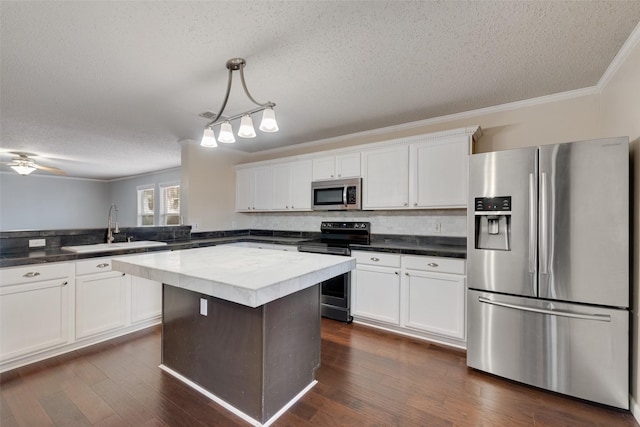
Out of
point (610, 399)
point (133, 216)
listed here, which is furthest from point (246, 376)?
point (133, 216)

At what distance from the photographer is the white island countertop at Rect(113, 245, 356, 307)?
1270mm

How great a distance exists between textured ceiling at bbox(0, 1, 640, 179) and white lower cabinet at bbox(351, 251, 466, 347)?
1.62 m

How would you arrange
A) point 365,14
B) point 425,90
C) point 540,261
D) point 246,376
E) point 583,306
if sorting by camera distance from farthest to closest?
point 425,90 < point 540,261 < point 583,306 < point 246,376 < point 365,14

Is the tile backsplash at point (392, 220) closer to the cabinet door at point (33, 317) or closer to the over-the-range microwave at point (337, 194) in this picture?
the over-the-range microwave at point (337, 194)

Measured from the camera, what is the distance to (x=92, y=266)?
8.79 feet

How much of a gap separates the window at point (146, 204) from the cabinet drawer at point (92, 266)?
519cm

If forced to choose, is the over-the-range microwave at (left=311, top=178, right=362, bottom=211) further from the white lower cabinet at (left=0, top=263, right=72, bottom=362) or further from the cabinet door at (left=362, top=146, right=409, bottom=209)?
the white lower cabinet at (left=0, top=263, right=72, bottom=362)

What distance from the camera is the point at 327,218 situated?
419cm

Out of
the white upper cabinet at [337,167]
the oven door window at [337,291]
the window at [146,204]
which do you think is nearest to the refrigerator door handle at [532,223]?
the oven door window at [337,291]

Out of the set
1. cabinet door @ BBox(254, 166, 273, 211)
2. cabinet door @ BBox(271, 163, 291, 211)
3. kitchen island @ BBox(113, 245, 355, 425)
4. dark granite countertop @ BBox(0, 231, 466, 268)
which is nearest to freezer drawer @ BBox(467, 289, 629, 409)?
dark granite countertop @ BBox(0, 231, 466, 268)

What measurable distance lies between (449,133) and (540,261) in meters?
1.50

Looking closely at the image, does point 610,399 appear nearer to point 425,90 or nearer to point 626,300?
point 626,300

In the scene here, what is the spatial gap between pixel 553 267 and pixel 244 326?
84.2 inches

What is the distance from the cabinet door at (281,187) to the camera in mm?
4238
